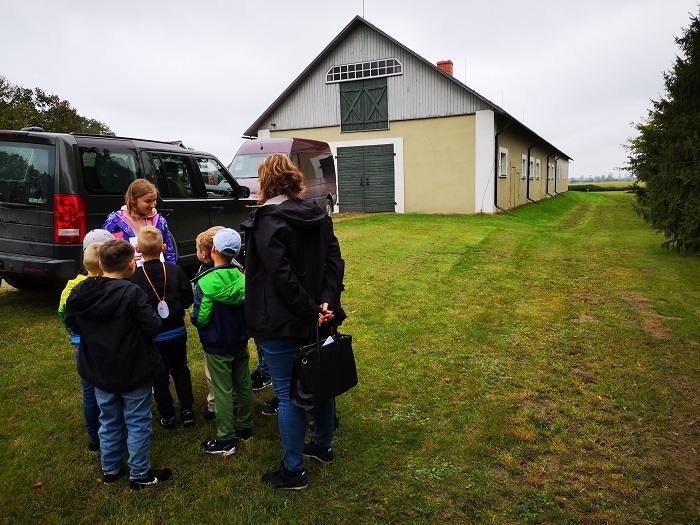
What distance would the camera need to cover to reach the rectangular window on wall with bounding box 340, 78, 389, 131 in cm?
2048

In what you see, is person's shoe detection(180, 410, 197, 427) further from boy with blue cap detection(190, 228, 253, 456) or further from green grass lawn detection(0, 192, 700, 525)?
boy with blue cap detection(190, 228, 253, 456)

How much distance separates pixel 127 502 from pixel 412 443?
5.67 feet

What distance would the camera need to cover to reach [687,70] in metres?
10.5

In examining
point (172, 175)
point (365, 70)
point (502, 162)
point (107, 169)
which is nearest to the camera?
point (107, 169)

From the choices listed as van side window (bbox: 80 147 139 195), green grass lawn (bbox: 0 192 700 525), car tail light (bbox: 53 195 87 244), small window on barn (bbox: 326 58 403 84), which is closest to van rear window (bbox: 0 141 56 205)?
car tail light (bbox: 53 195 87 244)

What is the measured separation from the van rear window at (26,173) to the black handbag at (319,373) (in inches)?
169

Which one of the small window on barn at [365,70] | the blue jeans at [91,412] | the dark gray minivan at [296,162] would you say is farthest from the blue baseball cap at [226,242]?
the small window on barn at [365,70]

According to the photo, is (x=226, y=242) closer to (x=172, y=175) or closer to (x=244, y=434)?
(x=244, y=434)

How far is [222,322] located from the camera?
11.2ft

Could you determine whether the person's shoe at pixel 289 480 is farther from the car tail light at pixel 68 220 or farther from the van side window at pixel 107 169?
the van side window at pixel 107 169

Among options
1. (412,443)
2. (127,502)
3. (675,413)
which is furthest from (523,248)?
(127,502)

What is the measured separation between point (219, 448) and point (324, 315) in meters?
1.17

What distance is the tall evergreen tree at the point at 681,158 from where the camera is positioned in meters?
10.4

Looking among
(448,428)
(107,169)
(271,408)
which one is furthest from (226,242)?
(107,169)
